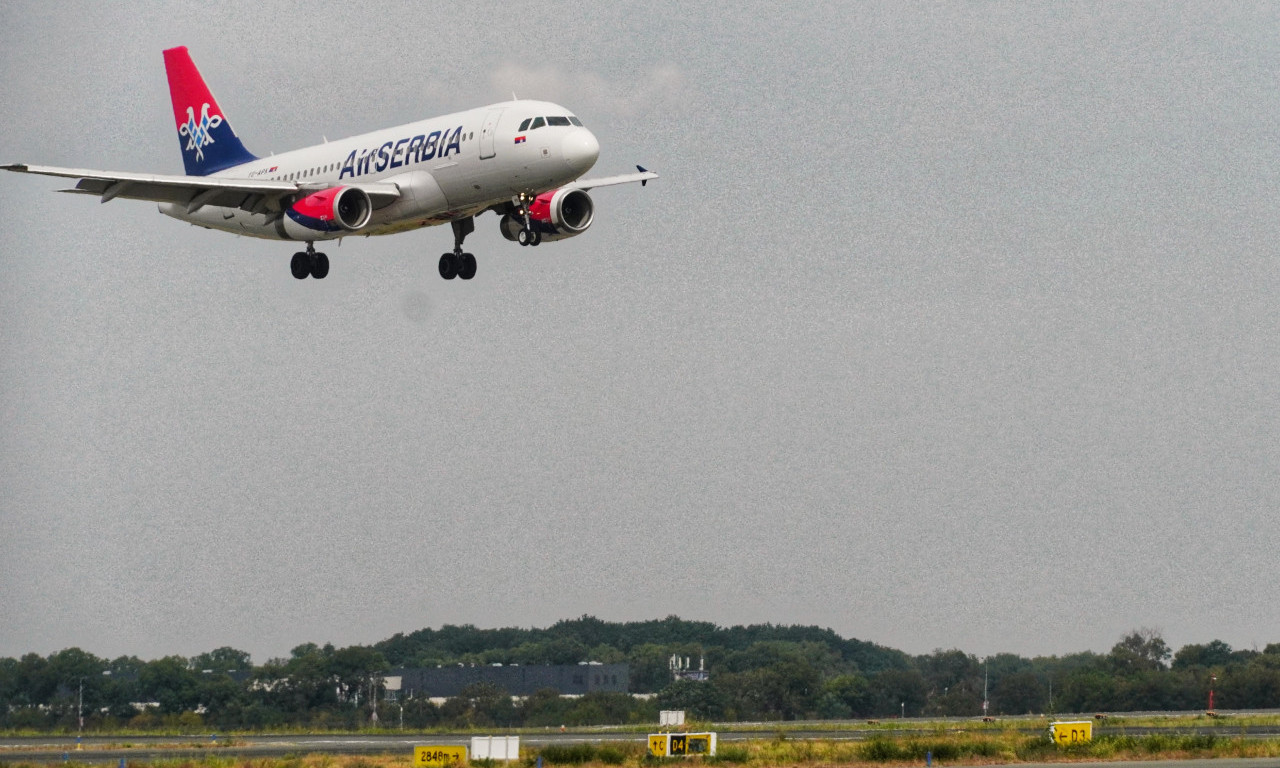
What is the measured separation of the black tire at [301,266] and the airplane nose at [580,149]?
14.9 m

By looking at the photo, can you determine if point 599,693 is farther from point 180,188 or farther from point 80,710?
point 180,188

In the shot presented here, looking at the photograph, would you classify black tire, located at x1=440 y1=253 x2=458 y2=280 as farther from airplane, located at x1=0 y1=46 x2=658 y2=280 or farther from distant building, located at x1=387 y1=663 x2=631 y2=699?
distant building, located at x1=387 y1=663 x2=631 y2=699

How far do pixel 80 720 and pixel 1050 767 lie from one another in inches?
2153

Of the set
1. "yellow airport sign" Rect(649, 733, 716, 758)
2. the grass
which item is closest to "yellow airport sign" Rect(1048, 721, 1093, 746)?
the grass

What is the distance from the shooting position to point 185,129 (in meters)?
82.1

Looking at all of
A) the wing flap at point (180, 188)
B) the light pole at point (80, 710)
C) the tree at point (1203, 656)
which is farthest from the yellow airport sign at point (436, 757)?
the tree at point (1203, 656)

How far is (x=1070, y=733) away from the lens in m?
58.3

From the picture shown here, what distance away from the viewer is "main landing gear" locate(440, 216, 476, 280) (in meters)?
67.6

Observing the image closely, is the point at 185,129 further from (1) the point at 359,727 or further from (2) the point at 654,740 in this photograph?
(2) the point at 654,740

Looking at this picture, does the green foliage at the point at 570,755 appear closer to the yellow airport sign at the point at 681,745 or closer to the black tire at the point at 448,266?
the yellow airport sign at the point at 681,745

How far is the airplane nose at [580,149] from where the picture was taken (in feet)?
191

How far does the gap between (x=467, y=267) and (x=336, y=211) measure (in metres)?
7.27

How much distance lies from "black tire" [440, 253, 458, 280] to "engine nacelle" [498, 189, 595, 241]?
422 cm

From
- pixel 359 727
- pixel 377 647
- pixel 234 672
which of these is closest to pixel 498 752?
pixel 359 727
